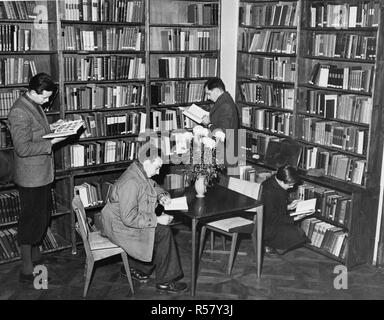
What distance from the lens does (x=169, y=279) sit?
4.67m

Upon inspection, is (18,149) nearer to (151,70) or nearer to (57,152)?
(57,152)

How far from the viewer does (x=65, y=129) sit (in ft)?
16.1

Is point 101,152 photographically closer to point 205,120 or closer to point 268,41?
point 205,120

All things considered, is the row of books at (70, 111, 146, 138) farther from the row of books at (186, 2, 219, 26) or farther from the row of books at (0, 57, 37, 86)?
the row of books at (186, 2, 219, 26)

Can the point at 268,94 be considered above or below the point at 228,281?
above

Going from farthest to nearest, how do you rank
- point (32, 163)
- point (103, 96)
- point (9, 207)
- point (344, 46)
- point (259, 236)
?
point (103, 96) → point (344, 46) → point (9, 207) → point (259, 236) → point (32, 163)

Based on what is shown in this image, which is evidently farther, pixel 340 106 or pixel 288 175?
pixel 340 106

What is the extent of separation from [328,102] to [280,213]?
136 cm

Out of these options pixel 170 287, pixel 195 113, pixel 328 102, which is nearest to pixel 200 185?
pixel 170 287

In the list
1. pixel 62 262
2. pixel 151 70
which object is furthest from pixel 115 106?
pixel 62 262

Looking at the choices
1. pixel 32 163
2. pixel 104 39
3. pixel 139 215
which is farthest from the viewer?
pixel 104 39

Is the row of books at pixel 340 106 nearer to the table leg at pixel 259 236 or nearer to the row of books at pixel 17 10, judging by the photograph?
the table leg at pixel 259 236

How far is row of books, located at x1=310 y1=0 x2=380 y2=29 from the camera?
5027mm
